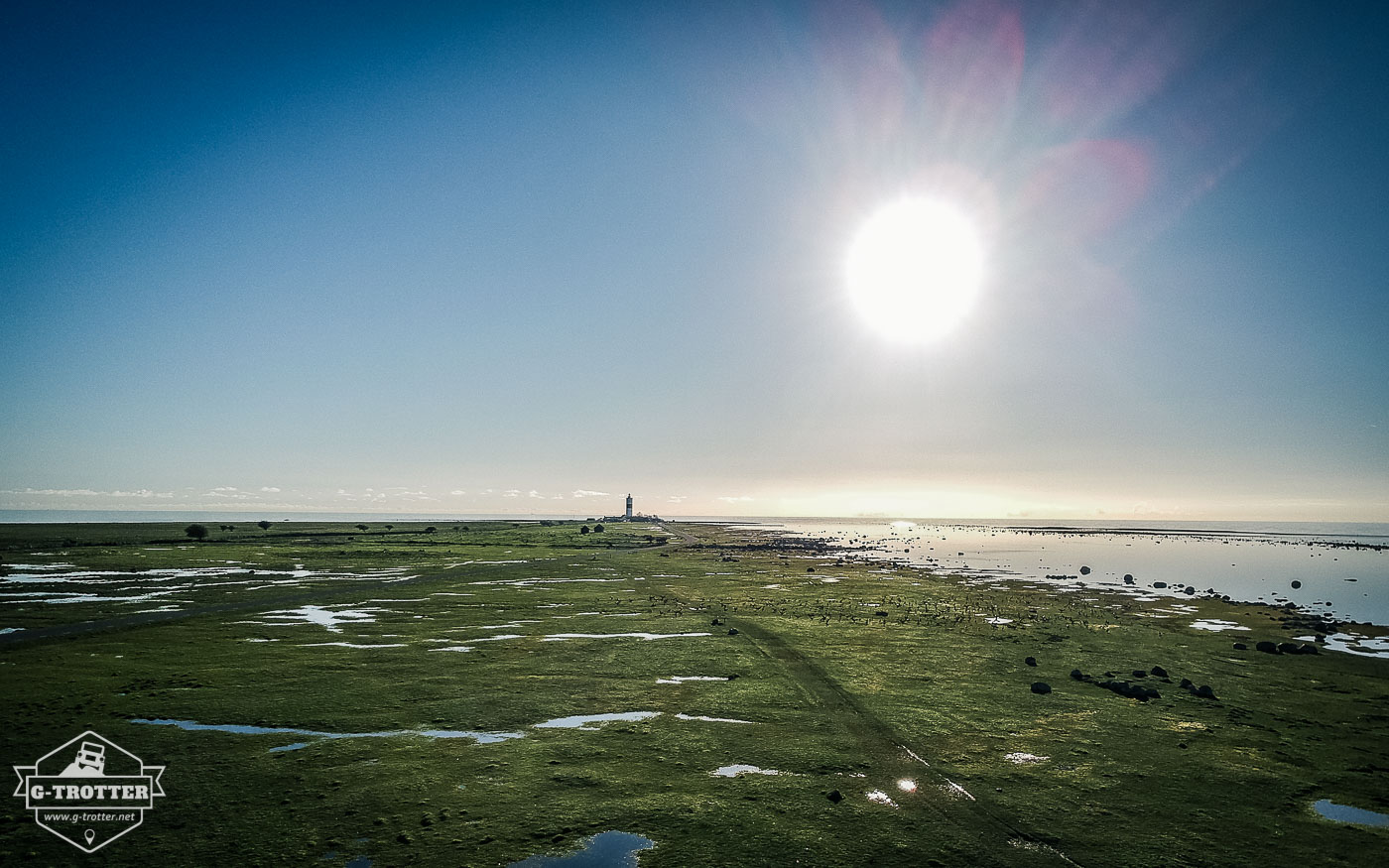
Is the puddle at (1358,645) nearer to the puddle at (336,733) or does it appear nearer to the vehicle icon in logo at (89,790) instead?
the puddle at (336,733)

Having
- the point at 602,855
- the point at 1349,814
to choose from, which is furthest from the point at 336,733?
the point at 1349,814

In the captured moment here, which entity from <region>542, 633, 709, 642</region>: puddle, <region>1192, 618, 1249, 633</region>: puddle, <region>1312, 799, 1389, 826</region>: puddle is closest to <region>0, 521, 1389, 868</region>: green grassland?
<region>1312, 799, 1389, 826</region>: puddle

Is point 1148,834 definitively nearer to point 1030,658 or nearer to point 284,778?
point 1030,658

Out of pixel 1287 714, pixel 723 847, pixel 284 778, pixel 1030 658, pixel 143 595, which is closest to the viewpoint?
pixel 723 847

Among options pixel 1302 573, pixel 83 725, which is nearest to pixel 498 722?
pixel 83 725

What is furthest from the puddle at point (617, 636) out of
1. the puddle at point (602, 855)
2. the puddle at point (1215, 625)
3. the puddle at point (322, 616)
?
the puddle at point (1215, 625)

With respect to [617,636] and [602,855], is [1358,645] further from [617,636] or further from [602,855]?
[602,855]
